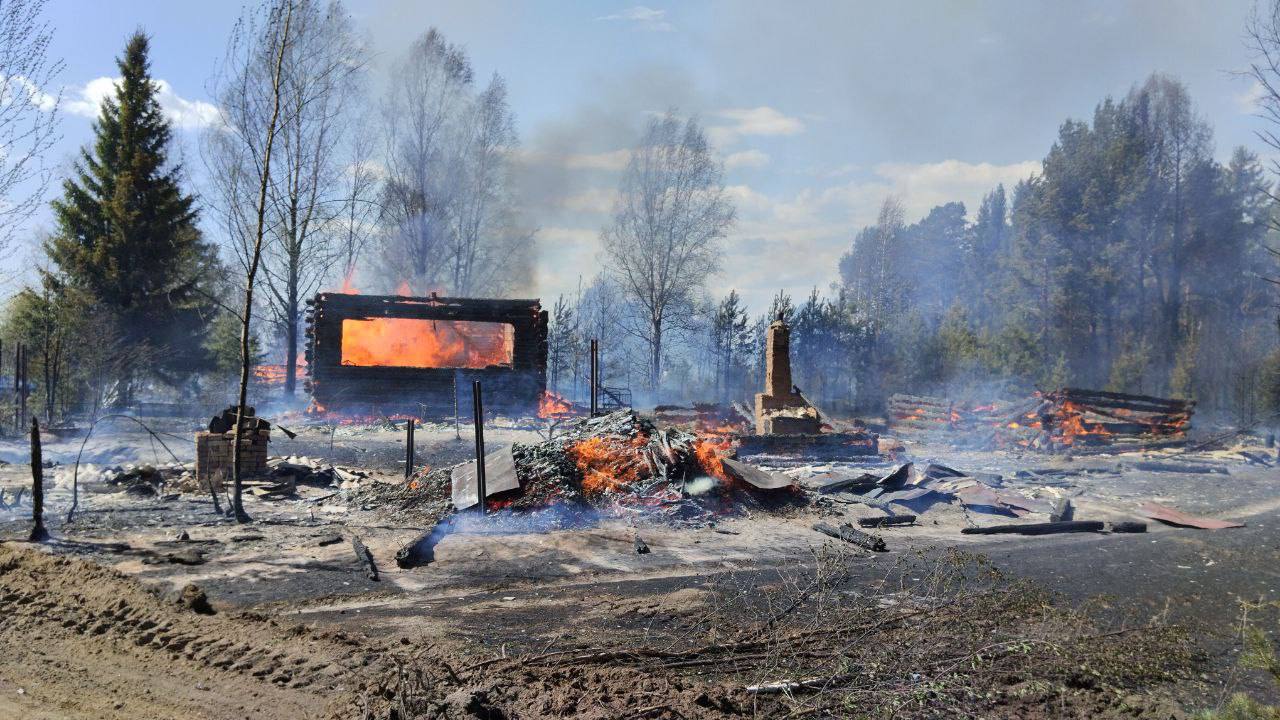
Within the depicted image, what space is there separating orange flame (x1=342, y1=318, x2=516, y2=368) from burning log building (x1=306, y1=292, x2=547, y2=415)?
0.13ft

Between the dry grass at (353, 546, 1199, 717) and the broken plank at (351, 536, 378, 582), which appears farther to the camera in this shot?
the broken plank at (351, 536, 378, 582)

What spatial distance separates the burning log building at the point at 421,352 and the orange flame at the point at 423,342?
38 millimetres

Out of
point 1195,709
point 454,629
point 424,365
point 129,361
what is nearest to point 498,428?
point 424,365

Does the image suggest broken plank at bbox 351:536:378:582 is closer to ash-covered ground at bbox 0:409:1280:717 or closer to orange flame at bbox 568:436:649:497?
ash-covered ground at bbox 0:409:1280:717

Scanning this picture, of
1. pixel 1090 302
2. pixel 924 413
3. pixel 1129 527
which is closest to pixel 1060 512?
pixel 1129 527

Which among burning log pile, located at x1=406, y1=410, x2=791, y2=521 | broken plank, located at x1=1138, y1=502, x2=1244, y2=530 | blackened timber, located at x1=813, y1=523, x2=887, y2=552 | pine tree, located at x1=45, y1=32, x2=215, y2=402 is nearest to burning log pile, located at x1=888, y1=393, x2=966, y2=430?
broken plank, located at x1=1138, y1=502, x2=1244, y2=530

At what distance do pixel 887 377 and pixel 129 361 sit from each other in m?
31.4

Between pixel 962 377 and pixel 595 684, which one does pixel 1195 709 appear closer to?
pixel 595 684

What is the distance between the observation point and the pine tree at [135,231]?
26.1 meters

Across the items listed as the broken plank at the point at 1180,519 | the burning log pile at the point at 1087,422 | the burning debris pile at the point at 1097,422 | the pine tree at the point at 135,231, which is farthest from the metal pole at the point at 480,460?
the pine tree at the point at 135,231

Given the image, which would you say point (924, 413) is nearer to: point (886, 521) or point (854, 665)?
point (886, 521)

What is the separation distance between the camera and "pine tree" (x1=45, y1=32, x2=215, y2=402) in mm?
26094

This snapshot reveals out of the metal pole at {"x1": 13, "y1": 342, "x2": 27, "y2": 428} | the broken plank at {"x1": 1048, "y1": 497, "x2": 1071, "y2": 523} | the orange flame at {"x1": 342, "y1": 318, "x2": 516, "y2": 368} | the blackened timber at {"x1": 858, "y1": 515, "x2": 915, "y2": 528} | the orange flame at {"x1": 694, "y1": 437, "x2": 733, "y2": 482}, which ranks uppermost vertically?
the orange flame at {"x1": 342, "y1": 318, "x2": 516, "y2": 368}

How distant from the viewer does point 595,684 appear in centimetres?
477
